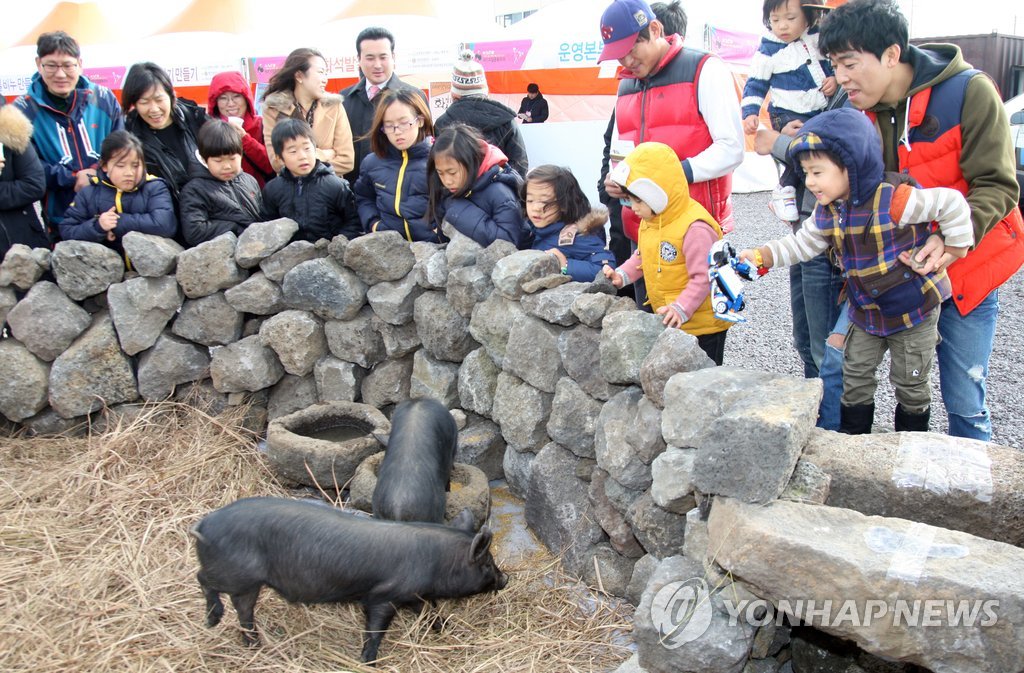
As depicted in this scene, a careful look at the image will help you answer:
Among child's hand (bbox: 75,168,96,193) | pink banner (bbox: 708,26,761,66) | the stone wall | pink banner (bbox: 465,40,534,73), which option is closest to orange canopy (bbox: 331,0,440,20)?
pink banner (bbox: 465,40,534,73)

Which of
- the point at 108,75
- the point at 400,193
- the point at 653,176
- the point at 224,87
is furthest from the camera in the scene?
the point at 108,75

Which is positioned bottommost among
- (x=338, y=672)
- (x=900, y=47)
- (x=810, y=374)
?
(x=338, y=672)

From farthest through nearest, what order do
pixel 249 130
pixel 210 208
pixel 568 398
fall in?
pixel 249 130, pixel 210 208, pixel 568 398

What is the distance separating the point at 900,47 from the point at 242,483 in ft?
11.2

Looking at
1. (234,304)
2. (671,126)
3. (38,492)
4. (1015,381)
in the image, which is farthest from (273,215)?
(1015,381)

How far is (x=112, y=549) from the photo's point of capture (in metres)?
3.64

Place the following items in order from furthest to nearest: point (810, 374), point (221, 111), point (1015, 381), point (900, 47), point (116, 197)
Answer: point (221, 111)
point (1015, 381)
point (116, 197)
point (810, 374)
point (900, 47)

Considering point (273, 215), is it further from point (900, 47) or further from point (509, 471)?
point (900, 47)

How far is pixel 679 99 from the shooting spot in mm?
3639

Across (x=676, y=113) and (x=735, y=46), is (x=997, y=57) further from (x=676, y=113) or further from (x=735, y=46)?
(x=676, y=113)

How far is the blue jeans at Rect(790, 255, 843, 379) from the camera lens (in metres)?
3.50

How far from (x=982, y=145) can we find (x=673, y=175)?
1031 millimetres

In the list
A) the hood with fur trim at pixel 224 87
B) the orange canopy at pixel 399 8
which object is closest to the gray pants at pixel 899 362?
the hood with fur trim at pixel 224 87

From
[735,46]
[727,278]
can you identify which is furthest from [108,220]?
[735,46]
